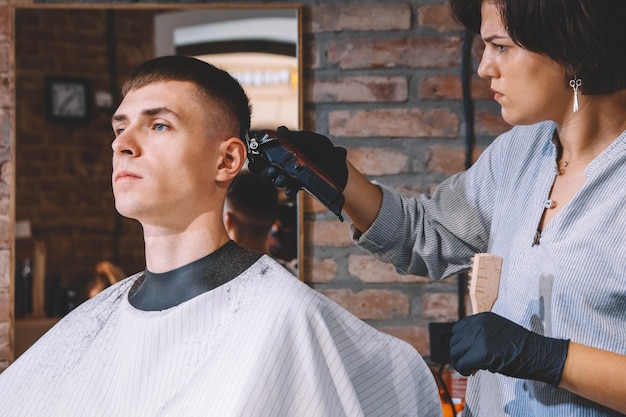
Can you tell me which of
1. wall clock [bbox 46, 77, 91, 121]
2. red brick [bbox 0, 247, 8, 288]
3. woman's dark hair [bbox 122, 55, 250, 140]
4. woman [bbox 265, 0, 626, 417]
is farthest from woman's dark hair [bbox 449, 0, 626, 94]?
red brick [bbox 0, 247, 8, 288]

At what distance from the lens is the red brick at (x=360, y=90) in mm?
2340

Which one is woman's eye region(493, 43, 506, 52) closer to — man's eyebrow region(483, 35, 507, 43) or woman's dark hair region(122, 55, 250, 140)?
man's eyebrow region(483, 35, 507, 43)

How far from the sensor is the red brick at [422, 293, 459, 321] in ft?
7.79

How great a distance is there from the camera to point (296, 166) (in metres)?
1.50

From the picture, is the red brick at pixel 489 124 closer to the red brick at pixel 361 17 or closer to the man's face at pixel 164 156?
the red brick at pixel 361 17

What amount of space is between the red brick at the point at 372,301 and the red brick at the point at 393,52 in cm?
69

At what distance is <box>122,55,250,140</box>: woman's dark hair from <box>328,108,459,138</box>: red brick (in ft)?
2.45

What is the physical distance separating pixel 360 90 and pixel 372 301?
648 millimetres

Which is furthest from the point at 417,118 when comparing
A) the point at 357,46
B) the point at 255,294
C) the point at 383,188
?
the point at 255,294

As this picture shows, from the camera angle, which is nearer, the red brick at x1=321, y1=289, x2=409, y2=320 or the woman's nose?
the woman's nose

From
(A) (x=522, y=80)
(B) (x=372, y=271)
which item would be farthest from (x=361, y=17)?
(A) (x=522, y=80)

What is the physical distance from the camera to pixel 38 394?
5.06 feet

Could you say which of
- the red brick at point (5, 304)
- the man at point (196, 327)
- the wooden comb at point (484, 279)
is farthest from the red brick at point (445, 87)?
the red brick at point (5, 304)

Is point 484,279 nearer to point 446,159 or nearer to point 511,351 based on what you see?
point 511,351
